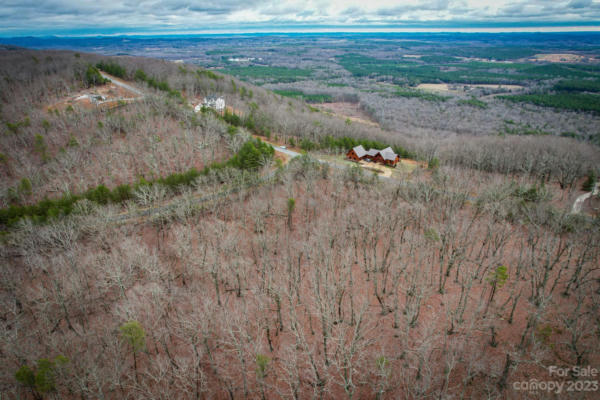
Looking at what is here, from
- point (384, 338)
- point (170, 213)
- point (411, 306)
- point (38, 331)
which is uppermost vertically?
point (170, 213)

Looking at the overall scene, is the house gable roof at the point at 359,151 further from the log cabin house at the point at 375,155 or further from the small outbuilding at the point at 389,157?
the small outbuilding at the point at 389,157

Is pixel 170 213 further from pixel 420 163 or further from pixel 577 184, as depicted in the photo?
pixel 577 184

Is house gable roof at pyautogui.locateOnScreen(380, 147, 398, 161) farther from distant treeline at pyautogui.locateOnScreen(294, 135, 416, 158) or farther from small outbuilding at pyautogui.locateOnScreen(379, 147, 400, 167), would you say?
distant treeline at pyautogui.locateOnScreen(294, 135, 416, 158)

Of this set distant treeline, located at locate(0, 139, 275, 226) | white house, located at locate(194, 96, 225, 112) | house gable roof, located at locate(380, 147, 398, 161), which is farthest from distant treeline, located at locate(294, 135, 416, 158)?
Answer: white house, located at locate(194, 96, 225, 112)

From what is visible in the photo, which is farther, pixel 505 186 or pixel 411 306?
pixel 505 186

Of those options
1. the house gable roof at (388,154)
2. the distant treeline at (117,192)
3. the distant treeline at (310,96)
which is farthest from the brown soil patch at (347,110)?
the distant treeline at (117,192)

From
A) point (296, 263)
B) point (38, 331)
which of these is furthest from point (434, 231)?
point (38, 331)

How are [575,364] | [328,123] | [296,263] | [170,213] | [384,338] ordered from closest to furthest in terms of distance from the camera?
1. [575,364]
2. [384,338]
3. [296,263]
4. [170,213]
5. [328,123]

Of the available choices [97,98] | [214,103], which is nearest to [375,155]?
[214,103]

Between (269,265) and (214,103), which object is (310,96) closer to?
(214,103)
